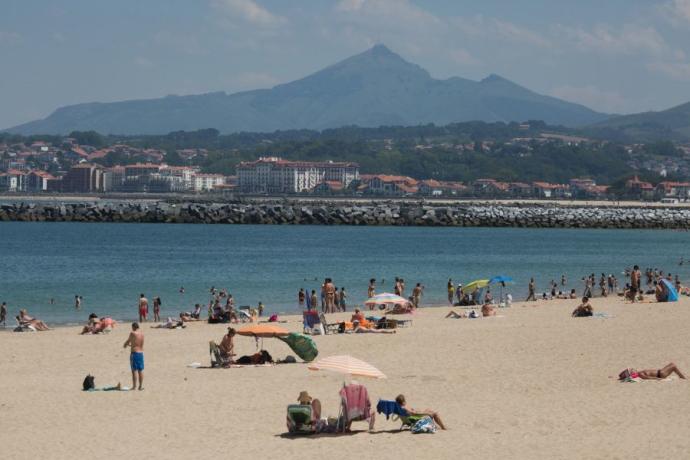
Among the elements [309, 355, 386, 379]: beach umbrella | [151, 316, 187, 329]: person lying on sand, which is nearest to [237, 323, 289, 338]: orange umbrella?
[309, 355, 386, 379]: beach umbrella

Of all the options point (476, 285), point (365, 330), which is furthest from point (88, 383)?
point (476, 285)

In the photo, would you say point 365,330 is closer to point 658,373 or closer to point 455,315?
point 455,315

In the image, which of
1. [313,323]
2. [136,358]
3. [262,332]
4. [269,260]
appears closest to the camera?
[136,358]

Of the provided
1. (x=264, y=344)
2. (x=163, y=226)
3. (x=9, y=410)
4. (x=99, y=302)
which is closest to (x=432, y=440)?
(x=9, y=410)

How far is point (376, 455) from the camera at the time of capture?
11.4 metres

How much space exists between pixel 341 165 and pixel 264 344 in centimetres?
16607

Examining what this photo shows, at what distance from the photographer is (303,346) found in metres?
17.1

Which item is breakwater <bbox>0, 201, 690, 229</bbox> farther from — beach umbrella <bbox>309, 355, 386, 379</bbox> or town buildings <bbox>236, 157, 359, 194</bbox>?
town buildings <bbox>236, 157, 359, 194</bbox>

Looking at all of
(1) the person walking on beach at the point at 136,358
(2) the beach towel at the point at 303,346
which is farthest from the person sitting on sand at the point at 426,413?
(2) the beach towel at the point at 303,346

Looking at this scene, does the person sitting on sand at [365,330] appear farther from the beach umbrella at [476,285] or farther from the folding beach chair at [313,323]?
the beach umbrella at [476,285]

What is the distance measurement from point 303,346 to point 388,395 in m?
2.88

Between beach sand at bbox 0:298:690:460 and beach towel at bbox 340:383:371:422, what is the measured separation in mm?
226

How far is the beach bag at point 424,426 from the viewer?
12.3m

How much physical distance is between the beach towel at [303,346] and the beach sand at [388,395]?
0.19 meters
